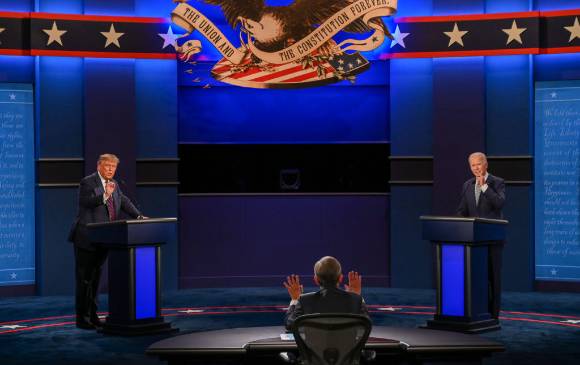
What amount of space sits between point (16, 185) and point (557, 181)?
20.6 ft

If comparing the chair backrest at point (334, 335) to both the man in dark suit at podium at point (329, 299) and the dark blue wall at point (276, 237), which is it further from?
the dark blue wall at point (276, 237)

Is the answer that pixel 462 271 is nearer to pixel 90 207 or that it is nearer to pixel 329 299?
pixel 90 207

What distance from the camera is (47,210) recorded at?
10.4 m

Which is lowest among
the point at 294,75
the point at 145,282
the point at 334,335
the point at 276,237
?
the point at 145,282

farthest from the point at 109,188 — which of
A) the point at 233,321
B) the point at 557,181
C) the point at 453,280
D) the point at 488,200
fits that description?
→ the point at 557,181

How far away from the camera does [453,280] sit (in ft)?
25.2

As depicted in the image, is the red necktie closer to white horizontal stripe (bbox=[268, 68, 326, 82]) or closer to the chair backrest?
white horizontal stripe (bbox=[268, 68, 326, 82])

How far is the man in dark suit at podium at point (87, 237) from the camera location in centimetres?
781

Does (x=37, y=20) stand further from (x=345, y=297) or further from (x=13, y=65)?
Answer: (x=345, y=297)

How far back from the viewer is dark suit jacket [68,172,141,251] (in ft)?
25.5

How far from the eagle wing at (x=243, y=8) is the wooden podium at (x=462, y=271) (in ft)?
13.1

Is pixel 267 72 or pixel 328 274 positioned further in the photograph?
pixel 267 72

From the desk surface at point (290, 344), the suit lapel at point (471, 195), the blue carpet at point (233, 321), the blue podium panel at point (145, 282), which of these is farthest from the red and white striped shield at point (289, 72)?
the desk surface at point (290, 344)

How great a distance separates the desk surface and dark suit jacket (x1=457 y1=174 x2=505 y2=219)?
303 centimetres
